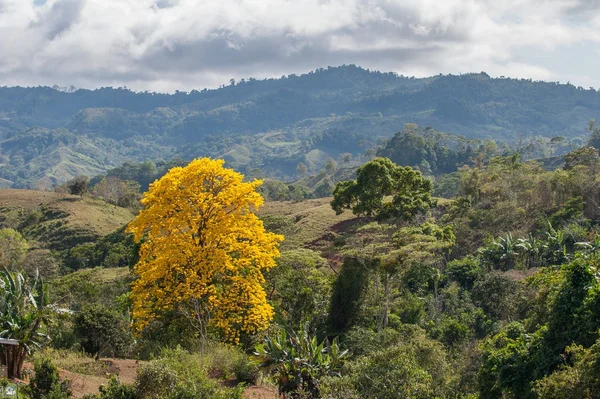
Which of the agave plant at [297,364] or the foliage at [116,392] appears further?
the agave plant at [297,364]

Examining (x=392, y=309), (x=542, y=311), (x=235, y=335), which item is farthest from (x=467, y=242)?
(x=235, y=335)

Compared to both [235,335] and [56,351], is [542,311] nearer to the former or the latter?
[235,335]

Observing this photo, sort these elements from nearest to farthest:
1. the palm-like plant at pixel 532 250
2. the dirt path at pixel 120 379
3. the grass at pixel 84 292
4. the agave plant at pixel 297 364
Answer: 1. the dirt path at pixel 120 379
2. the agave plant at pixel 297 364
3. the grass at pixel 84 292
4. the palm-like plant at pixel 532 250

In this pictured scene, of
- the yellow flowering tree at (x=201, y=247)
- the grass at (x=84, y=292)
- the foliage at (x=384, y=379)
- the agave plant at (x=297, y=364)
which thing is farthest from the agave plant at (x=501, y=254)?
the foliage at (x=384, y=379)

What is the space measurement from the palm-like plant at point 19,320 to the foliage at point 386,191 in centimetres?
2974

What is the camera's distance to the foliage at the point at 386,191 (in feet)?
136

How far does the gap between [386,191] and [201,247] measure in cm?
2859

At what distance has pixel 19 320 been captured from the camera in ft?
45.8

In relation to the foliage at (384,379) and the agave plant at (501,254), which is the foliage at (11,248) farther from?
the foliage at (384,379)

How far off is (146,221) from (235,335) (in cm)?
477

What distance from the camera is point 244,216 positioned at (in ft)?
58.6

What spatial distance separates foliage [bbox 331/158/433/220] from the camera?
136ft

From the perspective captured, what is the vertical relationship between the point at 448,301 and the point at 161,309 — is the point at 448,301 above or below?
below

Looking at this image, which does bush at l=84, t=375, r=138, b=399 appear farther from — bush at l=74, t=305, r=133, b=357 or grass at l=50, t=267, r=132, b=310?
grass at l=50, t=267, r=132, b=310
